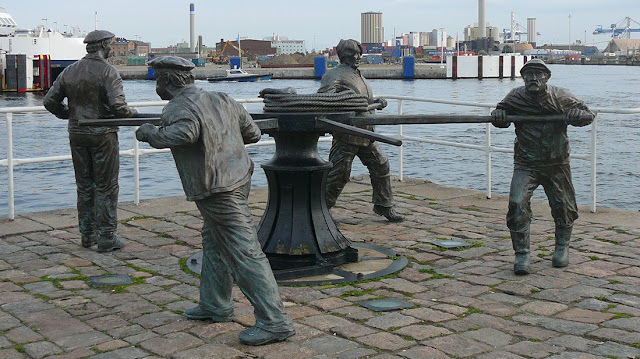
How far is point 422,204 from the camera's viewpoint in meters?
10.3

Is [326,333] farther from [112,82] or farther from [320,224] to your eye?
[112,82]

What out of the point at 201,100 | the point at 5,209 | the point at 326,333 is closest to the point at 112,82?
the point at 201,100

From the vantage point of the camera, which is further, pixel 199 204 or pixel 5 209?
pixel 5 209

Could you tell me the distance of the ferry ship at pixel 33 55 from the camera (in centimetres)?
6475

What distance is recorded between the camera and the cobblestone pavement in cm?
525

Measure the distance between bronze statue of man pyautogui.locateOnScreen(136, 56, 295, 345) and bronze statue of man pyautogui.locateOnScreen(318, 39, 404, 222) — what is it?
291 centimetres

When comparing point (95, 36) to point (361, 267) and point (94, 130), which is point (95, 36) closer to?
point (94, 130)

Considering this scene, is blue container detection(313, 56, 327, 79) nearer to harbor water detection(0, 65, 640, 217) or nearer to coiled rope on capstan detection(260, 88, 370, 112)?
harbor water detection(0, 65, 640, 217)

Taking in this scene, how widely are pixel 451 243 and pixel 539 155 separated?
4.65 ft

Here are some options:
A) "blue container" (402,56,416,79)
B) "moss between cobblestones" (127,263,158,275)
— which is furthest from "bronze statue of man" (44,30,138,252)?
"blue container" (402,56,416,79)

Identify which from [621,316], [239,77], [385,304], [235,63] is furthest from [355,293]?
[235,63]

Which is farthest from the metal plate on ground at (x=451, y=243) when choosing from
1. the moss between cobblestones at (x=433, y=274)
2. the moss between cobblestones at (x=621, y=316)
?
the moss between cobblestones at (x=621, y=316)

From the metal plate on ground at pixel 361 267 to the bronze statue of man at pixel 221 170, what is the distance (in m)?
1.38

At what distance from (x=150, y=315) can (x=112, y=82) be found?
2.59 m
